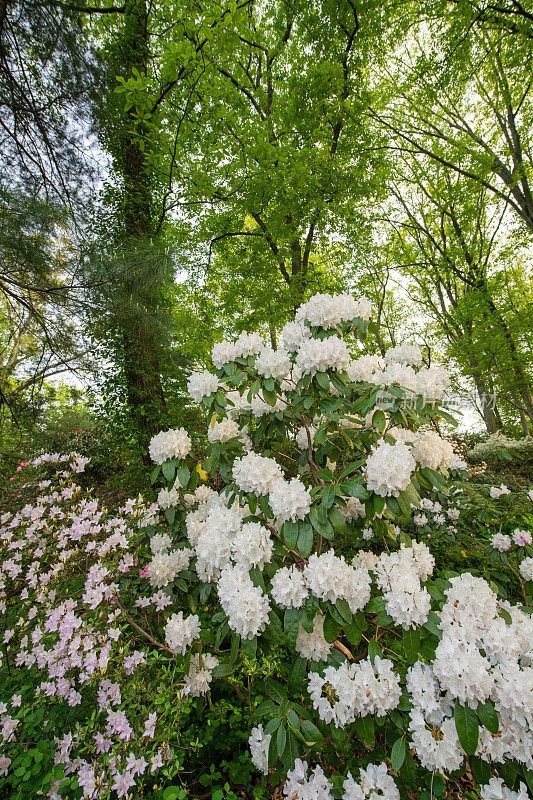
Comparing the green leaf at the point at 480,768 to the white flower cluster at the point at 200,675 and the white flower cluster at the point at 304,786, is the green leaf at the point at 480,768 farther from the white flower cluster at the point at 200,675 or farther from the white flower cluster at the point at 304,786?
the white flower cluster at the point at 200,675

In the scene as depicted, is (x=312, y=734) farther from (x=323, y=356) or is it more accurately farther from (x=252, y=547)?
(x=323, y=356)

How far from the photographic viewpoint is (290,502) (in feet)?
4.82

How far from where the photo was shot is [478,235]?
10953 mm

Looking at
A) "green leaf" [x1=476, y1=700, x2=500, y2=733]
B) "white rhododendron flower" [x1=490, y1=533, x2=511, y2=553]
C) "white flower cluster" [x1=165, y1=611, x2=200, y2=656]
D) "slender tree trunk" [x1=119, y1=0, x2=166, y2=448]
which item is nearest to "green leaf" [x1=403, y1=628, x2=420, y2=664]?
"green leaf" [x1=476, y1=700, x2=500, y2=733]

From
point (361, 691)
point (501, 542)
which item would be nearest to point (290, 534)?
point (361, 691)

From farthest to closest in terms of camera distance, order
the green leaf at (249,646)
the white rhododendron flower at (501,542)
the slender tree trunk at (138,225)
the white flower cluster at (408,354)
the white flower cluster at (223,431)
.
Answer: the slender tree trunk at (138,225)
the white rhododendron flower at (501,542)
the white flower cluster at (223,431)
the white flower cluster at (408,354)
the green leaf at (249,646)

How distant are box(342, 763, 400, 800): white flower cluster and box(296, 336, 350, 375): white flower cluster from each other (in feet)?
4.95

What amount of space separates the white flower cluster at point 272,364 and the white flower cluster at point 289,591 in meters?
0.97

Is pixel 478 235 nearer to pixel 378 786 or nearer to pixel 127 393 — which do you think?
pixel 127 393

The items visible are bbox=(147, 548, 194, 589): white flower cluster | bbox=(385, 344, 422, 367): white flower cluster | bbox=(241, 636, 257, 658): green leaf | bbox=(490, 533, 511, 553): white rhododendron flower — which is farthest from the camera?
bbox=(490, 533, 511, 553): white rhododendron flower

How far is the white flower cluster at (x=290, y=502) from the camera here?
1462 millimetres

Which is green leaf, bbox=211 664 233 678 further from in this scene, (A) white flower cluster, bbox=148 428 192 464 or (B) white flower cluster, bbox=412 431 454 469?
(B) white flower cluster, bbox=412 431 454 469

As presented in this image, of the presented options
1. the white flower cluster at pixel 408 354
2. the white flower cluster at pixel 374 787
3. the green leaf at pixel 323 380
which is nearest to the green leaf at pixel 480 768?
the white flower cluster at pixel 374 787

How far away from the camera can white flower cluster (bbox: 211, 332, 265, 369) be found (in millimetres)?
1960
